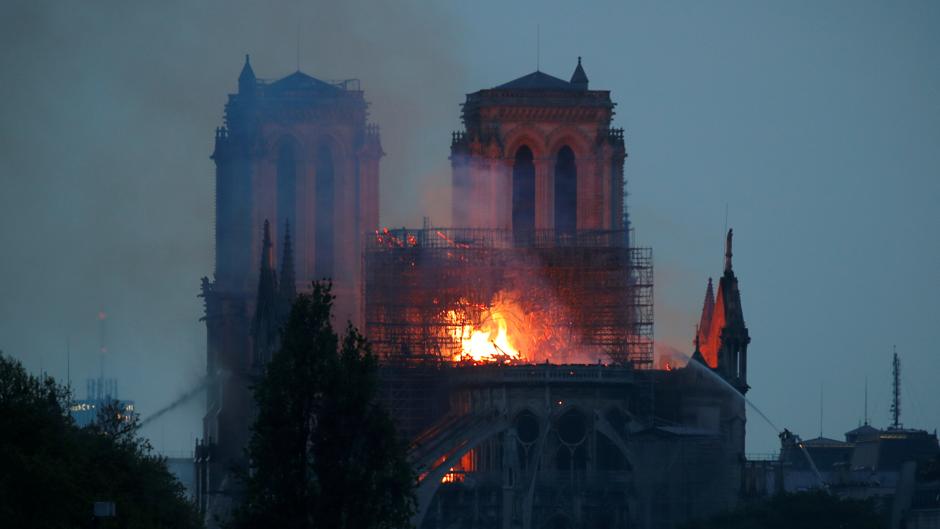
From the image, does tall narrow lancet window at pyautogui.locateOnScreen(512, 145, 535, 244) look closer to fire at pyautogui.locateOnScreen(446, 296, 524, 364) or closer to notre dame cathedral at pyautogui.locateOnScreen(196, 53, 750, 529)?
notre dame cathedral at pyautogui.locateOnScreen(196, 53, 750, 529)

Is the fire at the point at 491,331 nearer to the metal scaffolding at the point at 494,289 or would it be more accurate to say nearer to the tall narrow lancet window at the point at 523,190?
the metal scaffolding at the point at 494,289

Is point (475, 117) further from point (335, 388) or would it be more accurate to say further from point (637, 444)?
point (335, 388)

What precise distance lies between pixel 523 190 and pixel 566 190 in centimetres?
255

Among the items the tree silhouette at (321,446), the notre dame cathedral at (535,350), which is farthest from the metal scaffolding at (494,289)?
the tree silhouette at (321,446)

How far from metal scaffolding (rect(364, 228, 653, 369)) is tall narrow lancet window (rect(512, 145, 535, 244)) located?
16.3ft

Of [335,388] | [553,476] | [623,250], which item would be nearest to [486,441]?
[553,476]

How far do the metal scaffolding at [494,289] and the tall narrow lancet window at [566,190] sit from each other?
201 inches

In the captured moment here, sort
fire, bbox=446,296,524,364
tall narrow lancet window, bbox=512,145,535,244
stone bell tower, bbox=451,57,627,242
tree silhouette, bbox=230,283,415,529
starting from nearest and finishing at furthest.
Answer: tree silhouette, bbox=230,283,415,529 → fire, bbox=446,296,524,364 → stone bell tower, bbox=451,57,627,242 → tall narrow lancet window, bbox=512,145,535,244

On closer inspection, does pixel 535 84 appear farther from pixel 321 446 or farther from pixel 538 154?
pixel 321 446

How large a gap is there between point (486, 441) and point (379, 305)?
43.8ft

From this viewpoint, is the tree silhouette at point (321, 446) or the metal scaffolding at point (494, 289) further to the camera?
the metal scaffolding at point (494, 289)

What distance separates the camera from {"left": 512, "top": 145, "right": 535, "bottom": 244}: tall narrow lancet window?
19700 cm

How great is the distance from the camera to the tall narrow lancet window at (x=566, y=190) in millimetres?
197000

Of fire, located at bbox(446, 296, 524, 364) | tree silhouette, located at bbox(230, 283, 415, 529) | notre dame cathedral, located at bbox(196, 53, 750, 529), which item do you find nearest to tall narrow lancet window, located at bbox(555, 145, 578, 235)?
notre dame cathedral, located at bbox(196, 53, 750, 529)
